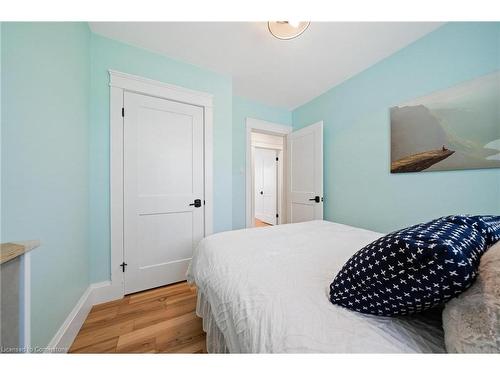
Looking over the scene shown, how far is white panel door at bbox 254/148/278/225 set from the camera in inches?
194

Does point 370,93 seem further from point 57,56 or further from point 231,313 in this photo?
point 57,56

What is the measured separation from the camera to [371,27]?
1496 mm

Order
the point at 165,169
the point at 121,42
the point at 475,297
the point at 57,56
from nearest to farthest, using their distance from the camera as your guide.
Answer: the point at 475,297, the point at 57,56, the point at 121,42, the point at 165,169

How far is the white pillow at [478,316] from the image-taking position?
1.17ft

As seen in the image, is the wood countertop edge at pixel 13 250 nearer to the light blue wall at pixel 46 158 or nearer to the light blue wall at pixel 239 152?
the light blue wall at pixel 46 158

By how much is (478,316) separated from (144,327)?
1778mm

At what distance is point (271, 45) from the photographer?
1.71 metres

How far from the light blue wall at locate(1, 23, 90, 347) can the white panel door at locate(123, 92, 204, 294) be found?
37 cm

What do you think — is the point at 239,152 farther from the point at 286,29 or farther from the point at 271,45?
the point at 286,29

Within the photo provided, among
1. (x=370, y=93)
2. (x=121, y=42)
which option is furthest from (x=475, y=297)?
(x=121, y=42)

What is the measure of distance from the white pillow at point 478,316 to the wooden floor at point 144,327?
4.18ft

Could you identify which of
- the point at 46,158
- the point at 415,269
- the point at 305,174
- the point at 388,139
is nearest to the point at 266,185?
the point at 305,174

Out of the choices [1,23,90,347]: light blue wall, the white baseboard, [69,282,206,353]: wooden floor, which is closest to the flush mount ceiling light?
[1,23,90,347]: light blue wall
